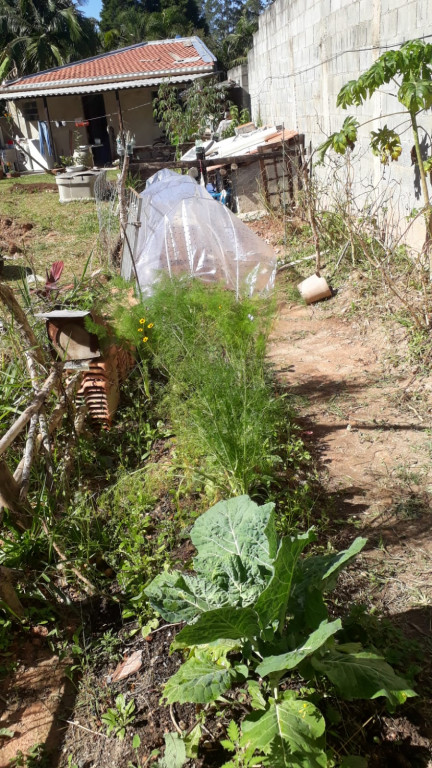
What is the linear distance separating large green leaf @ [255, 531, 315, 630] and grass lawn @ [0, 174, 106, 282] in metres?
5.46

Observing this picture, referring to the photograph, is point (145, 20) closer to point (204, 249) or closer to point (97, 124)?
point (97, 124)

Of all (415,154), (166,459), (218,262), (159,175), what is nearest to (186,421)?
(166,459)

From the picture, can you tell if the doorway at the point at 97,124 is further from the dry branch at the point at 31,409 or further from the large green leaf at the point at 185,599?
the large green leaf at the point at 185,599

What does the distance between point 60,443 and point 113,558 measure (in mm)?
955

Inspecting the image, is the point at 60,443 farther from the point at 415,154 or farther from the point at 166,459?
the point at 415,154

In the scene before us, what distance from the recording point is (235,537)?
2.16 metres

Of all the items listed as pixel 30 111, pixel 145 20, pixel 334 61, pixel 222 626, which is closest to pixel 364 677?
pixel 222 626

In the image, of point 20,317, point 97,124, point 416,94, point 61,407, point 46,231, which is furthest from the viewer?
point 97,124

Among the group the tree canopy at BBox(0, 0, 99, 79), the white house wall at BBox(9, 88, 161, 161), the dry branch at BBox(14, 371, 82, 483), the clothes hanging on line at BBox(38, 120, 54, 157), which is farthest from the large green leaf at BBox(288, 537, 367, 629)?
the tree canopy at BBox(0, 0, 99, 79)

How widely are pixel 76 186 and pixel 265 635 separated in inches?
548

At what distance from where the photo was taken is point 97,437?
3.86m

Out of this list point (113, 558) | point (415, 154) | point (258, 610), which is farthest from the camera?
point (415, 154)

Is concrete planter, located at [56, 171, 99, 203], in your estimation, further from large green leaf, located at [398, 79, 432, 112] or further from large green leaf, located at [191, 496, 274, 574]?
large green leaf, located at [191, 496, 274, 574]

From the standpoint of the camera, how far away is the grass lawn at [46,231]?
893cm
